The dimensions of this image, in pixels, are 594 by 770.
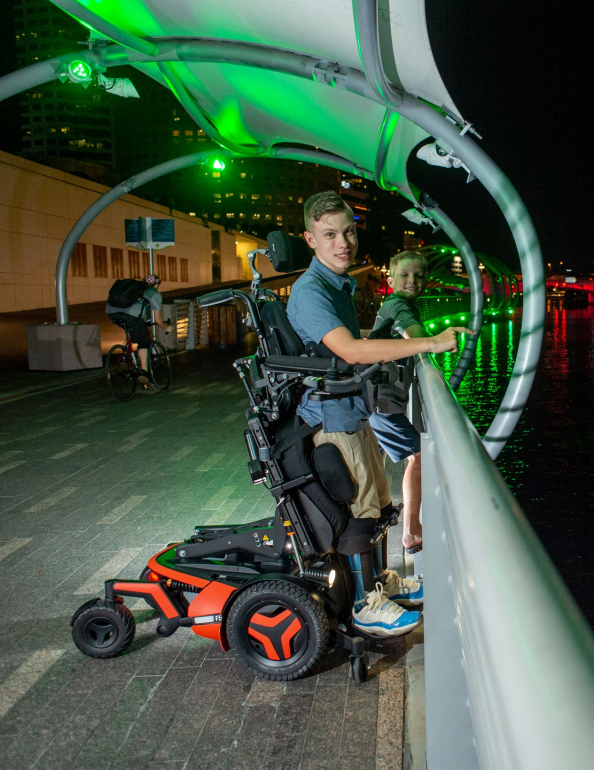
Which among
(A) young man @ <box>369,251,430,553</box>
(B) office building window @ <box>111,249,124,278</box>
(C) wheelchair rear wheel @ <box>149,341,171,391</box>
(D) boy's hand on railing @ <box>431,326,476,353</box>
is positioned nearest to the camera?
(D) boy's hand on railing @ <box>431,326,476,353</box>

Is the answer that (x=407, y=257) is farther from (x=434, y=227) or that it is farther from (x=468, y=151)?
(x=434, y=227)

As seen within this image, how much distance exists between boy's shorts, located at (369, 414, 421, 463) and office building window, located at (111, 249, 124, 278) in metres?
38.6

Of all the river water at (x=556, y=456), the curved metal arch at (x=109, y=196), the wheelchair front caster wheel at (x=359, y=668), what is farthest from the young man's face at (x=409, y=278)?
the curved metal arch at (x=109, y=196)

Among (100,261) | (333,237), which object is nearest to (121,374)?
(333,237)

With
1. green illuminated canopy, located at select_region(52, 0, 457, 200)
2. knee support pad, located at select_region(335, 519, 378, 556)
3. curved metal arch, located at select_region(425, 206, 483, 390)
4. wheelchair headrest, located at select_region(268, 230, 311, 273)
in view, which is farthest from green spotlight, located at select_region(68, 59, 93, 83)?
knee support pad, located at select_region(335, 519, 378, 556)

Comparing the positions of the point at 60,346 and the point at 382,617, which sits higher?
the point at 60,346

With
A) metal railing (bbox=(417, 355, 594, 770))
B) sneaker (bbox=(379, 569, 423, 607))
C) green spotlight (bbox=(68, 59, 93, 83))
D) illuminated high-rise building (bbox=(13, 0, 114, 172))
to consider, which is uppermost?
illuminated high-rise building (bbox=(13, 0, 114, 172))

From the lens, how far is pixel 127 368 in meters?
11.1

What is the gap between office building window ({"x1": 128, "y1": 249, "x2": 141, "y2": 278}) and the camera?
42.4 meters

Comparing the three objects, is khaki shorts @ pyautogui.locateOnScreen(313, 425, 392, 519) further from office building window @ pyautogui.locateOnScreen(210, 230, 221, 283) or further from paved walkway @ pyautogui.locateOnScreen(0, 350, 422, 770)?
office building window @ pyautogui.locateOnScreen(210, 230, 221, 283)

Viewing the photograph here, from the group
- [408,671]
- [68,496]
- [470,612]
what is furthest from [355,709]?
[68,496]

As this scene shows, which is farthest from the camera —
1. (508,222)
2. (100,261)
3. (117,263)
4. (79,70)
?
(117,263)

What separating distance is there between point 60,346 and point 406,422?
475 inches

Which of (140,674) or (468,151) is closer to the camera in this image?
(140,674)
